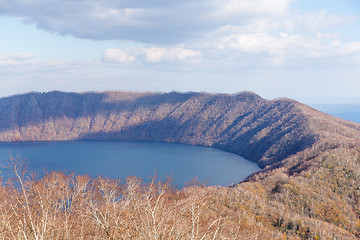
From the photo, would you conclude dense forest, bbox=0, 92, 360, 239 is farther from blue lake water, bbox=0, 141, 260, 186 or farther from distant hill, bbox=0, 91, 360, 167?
blue lake water, bbox=0, 141, 260, 186

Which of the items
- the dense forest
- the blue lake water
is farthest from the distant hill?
the blue lake water

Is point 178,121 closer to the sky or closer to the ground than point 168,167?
closer to the sky

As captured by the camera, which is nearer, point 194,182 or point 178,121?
point 194,182

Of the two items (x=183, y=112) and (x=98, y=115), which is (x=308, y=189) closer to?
(x=183, y=112)

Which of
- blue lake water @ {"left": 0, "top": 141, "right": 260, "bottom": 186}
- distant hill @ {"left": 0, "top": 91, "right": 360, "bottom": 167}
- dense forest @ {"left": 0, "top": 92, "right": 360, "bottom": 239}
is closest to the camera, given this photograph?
dense forest @ {"left": 0, "top": 92, "right": 360, "bottom": 239}

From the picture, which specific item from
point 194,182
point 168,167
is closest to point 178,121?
point 168,167

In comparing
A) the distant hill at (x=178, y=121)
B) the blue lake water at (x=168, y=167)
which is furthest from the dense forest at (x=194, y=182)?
the blue lake water at (x=168, y=167)

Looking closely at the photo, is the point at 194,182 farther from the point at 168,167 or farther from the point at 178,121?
the point at 178,121
